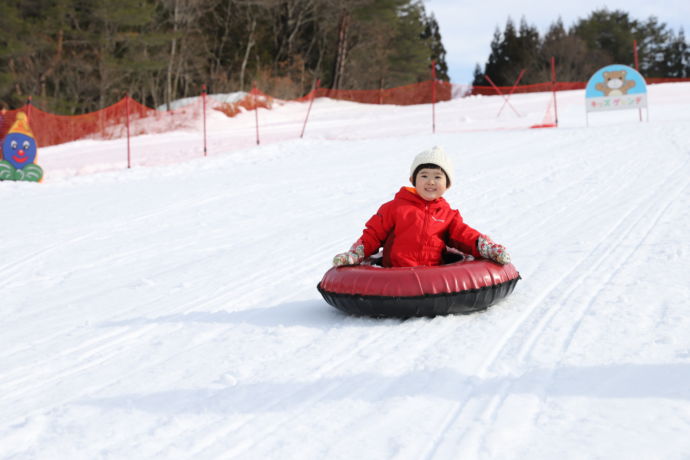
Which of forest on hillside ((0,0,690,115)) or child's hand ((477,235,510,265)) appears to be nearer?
child's hand ((477,235,510,265))

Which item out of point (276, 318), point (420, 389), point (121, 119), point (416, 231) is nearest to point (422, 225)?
point (416, 231)

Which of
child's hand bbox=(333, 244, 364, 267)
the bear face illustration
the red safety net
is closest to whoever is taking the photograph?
child's hand bbox=(333, 244, 364, 267)

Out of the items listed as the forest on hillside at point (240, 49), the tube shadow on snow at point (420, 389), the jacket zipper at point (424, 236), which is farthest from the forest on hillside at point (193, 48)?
the tube shadow on snow at point (420, 389)

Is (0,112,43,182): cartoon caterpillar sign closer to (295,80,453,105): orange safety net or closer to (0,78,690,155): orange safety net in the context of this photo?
(0,78,690,155): orange safety net

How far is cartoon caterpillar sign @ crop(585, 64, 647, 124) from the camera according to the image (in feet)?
59.7

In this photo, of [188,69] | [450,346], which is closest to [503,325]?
[450,346]

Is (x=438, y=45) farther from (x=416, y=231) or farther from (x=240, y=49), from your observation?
(x=416, y=231)

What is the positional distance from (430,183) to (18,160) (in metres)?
10.6

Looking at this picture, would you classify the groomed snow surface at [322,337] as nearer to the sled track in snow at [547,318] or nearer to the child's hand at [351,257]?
the sled track in snow at [547,318]

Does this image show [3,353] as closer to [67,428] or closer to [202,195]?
[67,428]

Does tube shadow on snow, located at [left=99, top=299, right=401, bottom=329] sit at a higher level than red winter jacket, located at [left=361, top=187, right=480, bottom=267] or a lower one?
lower

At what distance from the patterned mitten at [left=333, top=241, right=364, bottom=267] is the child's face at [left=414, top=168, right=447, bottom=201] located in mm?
517

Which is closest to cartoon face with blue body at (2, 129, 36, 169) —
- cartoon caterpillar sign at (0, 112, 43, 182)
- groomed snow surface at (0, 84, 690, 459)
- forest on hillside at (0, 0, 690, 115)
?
cartoon caterpillar sign at (0, 112, 43, 182)

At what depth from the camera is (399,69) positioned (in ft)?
143
